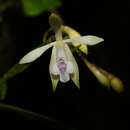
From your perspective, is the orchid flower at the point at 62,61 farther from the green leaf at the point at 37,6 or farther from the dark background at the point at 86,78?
the dark background at the point at 86,78

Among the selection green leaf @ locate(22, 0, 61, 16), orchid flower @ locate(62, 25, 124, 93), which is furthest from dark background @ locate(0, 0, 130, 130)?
green leaf @ locate(22, 0, 61, 16)

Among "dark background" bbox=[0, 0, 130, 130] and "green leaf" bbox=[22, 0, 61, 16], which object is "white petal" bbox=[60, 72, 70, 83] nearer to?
"green leaf" bbox=[22, 0, 61, 16]

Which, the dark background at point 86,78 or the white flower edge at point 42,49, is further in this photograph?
the dark background at point 86,78

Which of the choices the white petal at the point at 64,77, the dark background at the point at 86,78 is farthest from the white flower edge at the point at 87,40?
the dark background at the point at 86,78

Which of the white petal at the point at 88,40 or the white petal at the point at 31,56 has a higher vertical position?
the white petal at the point at 88,40

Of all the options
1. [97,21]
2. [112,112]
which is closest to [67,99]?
[112,112]

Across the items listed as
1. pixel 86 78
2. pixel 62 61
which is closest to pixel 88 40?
pixel 62 61

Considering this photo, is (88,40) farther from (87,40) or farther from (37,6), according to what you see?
(37,6)

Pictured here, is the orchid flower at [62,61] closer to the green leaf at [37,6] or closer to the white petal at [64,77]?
the white petal at [64,77]
